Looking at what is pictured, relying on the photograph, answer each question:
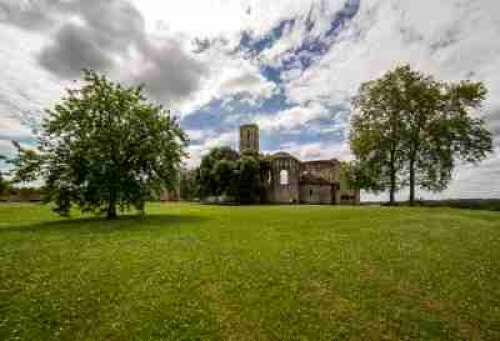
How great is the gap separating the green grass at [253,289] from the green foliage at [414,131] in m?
25.7

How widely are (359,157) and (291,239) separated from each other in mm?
31580

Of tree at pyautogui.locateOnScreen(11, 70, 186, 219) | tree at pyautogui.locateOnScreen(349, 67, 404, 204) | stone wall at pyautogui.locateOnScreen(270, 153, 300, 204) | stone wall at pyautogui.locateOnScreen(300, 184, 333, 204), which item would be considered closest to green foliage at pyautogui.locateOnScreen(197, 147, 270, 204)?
stone wall at pyautogui.locateOnScreen(270, 153, 300, 204)

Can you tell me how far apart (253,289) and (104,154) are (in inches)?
881

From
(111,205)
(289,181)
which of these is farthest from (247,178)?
(111,205)

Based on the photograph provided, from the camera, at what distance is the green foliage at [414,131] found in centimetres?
3778

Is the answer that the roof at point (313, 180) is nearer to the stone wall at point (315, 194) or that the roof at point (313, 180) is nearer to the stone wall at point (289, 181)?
the stone wall at point (315, 194)

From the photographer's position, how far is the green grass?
7473mm

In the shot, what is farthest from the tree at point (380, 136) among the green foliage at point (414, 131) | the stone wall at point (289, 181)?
the stone wall at point (289, 181)

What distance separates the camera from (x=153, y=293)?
9.38 m

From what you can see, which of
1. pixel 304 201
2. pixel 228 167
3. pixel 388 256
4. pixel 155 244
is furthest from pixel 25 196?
pixel 388 256

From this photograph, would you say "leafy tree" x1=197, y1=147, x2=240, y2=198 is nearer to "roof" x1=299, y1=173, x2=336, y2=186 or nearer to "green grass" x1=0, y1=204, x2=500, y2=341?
"roof" x1=299, y1=173, x2=336, y2=186

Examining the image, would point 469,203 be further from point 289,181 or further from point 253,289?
point 253,289

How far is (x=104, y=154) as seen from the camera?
26547 millimetres

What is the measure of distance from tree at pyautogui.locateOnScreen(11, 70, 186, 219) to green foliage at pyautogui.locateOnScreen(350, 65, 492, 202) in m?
29.0
